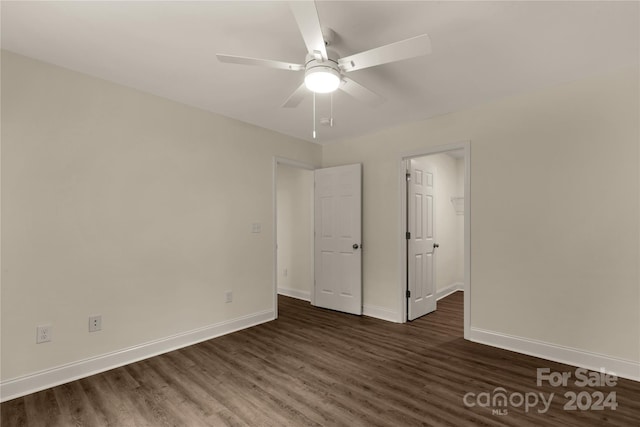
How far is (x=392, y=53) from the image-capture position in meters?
1.67

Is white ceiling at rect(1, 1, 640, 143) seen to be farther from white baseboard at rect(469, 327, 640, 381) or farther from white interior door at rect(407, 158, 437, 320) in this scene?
white baseboard at rect(469, 327, 640, 381)

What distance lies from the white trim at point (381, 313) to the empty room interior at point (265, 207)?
0.10 ft

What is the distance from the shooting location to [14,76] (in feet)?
7.45

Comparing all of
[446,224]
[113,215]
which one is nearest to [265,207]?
[113,215]

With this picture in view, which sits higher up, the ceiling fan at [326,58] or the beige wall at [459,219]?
the ceiling fan at [326,58]

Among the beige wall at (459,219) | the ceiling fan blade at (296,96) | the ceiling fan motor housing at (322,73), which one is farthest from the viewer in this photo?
the beige wall at (459,219)

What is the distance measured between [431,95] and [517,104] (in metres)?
0.86

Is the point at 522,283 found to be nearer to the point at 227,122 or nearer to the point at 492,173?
the point at 492,173

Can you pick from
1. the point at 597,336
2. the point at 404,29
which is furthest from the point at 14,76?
the point at 597,336

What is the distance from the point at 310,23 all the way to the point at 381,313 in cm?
351

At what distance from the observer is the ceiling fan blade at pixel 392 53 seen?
154cm

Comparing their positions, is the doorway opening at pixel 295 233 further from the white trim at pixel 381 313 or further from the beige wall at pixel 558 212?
the beige wall at pixel 558 212

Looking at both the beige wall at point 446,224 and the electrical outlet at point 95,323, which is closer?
the electrical outlet at point 95,323

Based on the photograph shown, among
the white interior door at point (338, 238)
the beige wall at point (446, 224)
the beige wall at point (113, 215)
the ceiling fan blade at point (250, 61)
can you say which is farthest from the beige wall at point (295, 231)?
the ceiling fan blade at point (250, 61)
